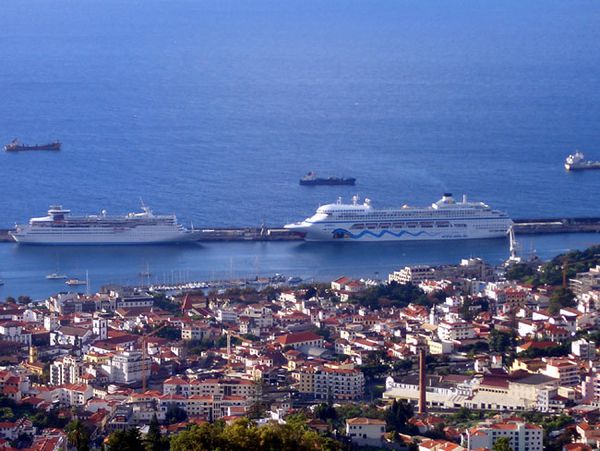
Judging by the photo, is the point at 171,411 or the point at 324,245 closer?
the point at 171,411

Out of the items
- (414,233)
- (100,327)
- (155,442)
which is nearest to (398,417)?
(155,442)

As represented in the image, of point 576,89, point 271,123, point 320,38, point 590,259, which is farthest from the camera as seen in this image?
point 320,38

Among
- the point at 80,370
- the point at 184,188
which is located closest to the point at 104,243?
the point at 184,188

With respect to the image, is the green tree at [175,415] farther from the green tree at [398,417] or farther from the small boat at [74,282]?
the small boat at [74,282]

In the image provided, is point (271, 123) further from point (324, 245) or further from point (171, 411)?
point (171, 411)

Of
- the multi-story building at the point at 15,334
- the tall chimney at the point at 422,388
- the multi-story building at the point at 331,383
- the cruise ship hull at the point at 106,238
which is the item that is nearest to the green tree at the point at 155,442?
the tall chimney at the point at 422,388

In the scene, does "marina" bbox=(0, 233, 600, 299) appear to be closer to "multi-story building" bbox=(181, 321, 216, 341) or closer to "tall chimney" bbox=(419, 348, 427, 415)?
"multi-story building" bbox=(181, 321, 216, 341)
